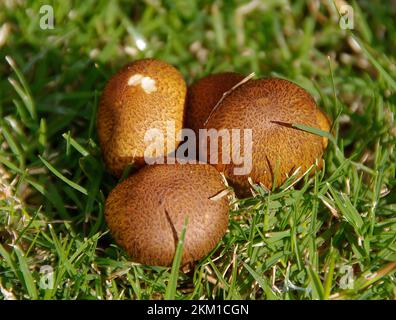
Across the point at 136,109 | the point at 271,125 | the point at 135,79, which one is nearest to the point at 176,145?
the point at 136,109

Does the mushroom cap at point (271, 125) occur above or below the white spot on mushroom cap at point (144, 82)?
below

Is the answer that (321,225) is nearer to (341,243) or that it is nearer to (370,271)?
(341,243)

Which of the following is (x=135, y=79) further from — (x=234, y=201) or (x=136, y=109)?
(x=234, y=201)

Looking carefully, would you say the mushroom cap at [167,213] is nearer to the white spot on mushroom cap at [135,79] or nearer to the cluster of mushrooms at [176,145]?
the cluster of mushrooms at [176,145]

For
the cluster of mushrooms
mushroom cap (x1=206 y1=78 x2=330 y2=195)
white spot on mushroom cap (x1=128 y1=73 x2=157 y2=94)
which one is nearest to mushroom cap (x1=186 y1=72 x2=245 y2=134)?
the cluster of mushrooms

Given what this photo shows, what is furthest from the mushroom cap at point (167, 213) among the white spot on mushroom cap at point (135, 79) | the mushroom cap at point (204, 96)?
the white spot on mushroom cap at point (135, 79)

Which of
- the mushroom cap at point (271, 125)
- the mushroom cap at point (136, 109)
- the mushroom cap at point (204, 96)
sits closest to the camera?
the mushroom cap at point (271, 125)

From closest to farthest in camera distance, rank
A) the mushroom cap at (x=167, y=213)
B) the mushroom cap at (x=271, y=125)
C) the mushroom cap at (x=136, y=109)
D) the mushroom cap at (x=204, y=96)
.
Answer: the mushroom cap at (x=167, y=213)
the mushroom cap at (x=271, y=125)
the mushroom cap at (x=136, y=109)
the mushroom cap at (x=204, y=96)

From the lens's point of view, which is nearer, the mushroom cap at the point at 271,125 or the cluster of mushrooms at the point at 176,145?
the cluster of mushrooms at the point at 176,145
